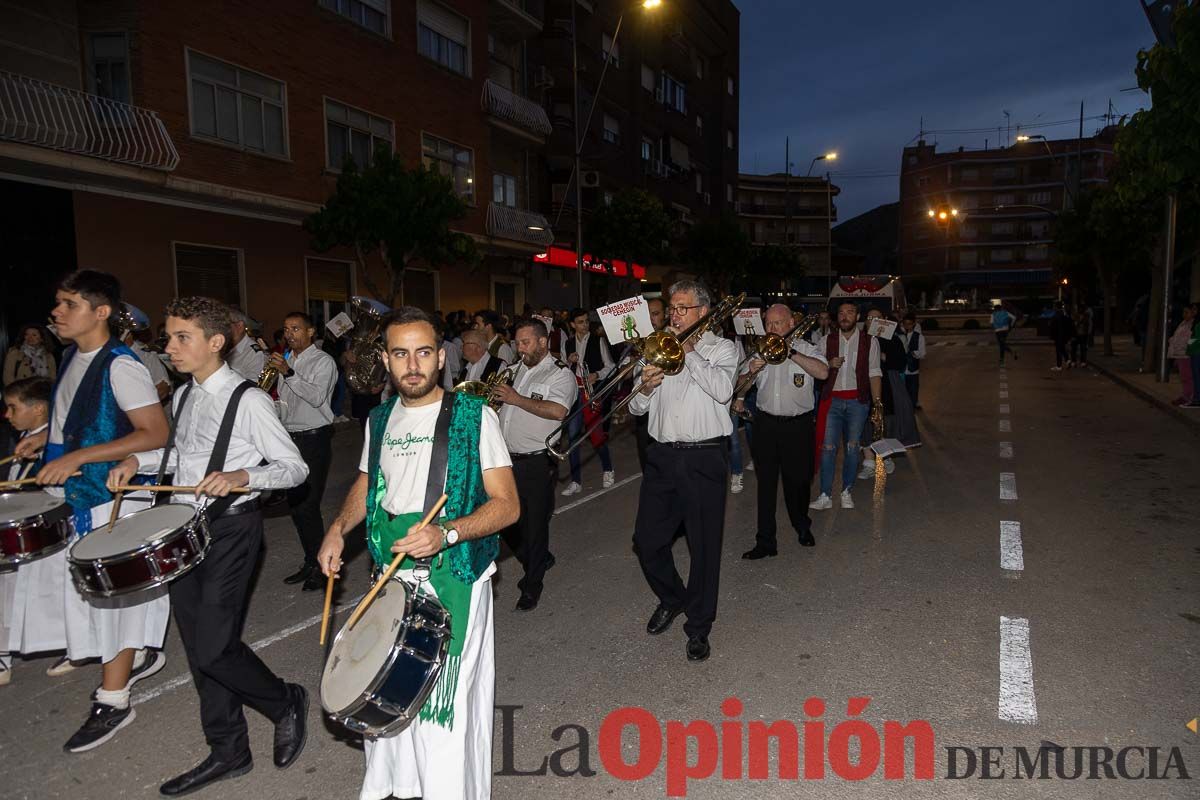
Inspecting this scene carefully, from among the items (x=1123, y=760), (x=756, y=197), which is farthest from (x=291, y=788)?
Answer: (x=756, y=197)

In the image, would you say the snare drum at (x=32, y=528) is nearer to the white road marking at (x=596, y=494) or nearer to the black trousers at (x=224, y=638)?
the black trousers at (x=224, y=638)

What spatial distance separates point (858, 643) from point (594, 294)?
2916 centimetres

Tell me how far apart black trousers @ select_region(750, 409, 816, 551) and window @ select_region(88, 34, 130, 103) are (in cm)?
1399

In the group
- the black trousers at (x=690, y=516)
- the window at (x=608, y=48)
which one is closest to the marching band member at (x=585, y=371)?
the black trousers at (x=690, y=516)

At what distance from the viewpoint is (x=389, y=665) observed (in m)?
2.39

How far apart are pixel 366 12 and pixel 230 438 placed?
19444mm

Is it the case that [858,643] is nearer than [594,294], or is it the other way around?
[858,643]

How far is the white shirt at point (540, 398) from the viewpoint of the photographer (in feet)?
17.7

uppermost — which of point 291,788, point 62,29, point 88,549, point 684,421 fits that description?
point 62,29

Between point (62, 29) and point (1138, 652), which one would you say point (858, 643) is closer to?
point (1138, 652)

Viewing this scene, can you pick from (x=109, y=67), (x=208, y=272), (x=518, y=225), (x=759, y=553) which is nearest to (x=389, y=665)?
(x=759, y=553)

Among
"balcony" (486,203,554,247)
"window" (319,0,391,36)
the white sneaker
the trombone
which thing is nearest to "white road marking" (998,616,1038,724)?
the trombone

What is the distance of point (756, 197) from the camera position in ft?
258

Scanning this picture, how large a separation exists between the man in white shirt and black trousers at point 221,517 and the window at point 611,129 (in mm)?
31644
